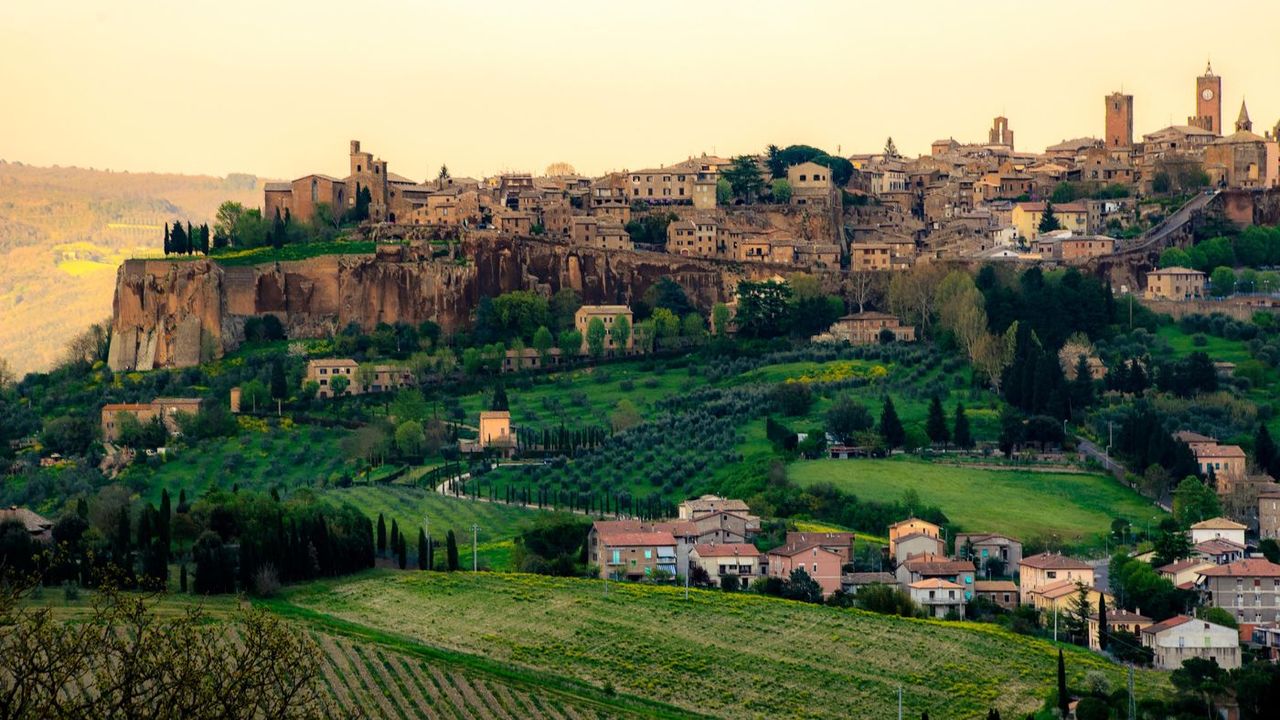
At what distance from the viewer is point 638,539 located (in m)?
67.2

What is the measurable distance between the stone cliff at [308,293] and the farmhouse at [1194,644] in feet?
144

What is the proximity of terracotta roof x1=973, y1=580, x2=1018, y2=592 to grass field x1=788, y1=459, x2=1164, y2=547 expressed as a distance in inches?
152

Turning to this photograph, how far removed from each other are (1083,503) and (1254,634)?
1262cm

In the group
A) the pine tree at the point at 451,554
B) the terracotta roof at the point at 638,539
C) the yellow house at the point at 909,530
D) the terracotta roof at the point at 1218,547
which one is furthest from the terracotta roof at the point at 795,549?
the terracotta roof at the point at 1218,547

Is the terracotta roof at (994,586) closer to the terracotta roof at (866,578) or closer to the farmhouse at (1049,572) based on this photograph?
the farmhouse at (1049,572)

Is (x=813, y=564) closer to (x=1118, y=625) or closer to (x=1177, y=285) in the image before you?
(x=1118, y=625)

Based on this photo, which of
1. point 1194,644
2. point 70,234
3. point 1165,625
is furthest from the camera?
point 70,234

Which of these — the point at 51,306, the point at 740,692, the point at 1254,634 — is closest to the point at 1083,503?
the point at 1254,634

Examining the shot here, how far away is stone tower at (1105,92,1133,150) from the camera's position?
120 m

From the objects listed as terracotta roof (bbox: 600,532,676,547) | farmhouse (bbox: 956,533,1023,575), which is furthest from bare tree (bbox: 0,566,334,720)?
farmhouse (bbox: 956,533,1023,575)

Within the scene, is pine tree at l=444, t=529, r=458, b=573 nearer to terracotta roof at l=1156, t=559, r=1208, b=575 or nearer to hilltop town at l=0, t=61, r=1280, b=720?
hilltop town at l=0, t=61, r=1280, b=720

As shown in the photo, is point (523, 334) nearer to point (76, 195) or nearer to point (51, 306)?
point (51, 306)

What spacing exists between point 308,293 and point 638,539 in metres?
35.4

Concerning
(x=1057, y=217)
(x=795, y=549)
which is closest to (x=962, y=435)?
(x=795, y=549)
